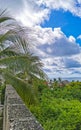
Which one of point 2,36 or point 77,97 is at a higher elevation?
point 2,36

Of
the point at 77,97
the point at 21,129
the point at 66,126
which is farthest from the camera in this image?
the point at 77,97

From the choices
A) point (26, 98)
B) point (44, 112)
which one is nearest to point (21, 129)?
point (44, 112)

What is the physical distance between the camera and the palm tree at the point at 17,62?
399 inches

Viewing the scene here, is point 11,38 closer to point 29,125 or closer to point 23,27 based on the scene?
point 23,27

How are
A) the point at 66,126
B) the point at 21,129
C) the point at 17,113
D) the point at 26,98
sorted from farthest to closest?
the point at 26,98, the point at 66,126, the point at 17,113, the point at 21,129

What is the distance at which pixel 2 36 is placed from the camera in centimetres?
1063

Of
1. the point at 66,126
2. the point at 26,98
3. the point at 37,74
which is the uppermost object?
the point at 37,74

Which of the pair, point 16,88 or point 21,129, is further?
point 16,88

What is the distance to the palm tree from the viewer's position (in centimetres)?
1013

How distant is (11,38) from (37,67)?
4.12 feet

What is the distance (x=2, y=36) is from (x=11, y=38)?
0.98ft

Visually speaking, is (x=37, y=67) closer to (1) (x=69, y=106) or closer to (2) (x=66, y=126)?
(1) (x=69, y=106)

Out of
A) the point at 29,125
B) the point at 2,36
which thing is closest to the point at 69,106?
the point at 2,36

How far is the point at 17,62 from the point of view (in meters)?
10.1
